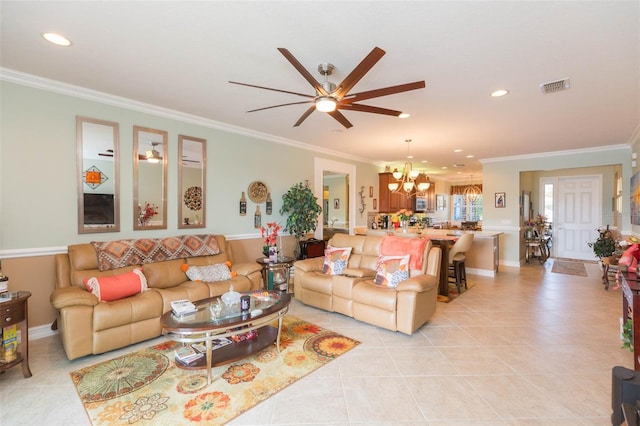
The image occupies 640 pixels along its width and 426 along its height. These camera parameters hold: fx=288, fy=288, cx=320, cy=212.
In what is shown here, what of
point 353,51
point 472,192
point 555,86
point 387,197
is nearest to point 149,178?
point 353,51

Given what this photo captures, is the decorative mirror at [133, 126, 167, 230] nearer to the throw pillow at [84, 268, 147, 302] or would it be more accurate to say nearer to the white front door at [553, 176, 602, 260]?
the throw pillow at [84, 268, 147, 302]

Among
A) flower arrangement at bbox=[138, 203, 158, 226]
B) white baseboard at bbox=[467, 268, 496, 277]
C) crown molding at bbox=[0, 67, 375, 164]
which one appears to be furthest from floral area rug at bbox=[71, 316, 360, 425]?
white baseboard at bbox=[467, 268, 496, 277]

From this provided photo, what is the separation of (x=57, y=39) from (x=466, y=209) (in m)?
12.6

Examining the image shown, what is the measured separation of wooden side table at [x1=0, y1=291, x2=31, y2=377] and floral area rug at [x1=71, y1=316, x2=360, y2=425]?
1.31 feet

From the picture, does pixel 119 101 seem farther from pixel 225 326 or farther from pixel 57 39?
pixel 225 326

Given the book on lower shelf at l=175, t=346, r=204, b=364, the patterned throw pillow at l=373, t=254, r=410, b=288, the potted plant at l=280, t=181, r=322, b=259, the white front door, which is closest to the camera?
the book on lower shelf at l=175, t=346, r=204, b=364

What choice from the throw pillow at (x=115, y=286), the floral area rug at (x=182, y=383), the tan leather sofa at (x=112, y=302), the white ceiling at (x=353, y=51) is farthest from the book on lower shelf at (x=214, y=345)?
the white ceiling at (x=353, y=51)

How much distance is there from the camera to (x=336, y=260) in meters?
4.14

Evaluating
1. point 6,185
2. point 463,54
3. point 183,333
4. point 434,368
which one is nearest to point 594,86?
point 463,54

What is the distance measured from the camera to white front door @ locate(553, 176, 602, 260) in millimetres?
7676

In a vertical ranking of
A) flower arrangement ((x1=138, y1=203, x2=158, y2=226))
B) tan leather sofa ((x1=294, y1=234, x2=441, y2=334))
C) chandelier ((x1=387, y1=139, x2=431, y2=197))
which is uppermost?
chandelier ((x1=387, y1=139, x2=431, y2=197))

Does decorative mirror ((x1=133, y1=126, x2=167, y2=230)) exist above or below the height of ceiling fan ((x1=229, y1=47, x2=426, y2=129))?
below

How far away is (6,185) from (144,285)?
168 cm

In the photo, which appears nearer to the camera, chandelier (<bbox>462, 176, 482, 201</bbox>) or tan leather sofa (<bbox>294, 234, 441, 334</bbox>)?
tan leather sofa (<bbox>294, 234, 441, 334</bbox>)
